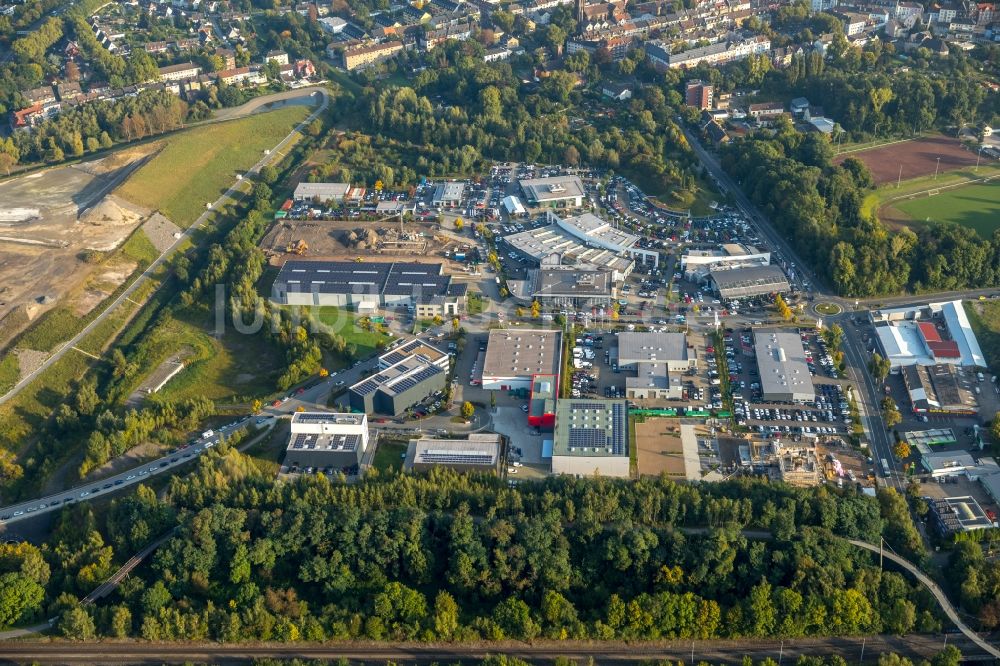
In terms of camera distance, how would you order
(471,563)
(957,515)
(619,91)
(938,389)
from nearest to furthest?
(471,563), (957,515), (938,389), (619,91)

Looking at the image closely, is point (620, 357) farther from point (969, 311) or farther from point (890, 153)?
point (890, 153)

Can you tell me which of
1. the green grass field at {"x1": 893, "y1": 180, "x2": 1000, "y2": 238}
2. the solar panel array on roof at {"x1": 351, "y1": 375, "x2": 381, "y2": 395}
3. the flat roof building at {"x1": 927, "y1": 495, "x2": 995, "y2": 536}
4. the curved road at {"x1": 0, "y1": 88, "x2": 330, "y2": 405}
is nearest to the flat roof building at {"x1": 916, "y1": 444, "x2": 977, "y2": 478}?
the flat roof building at {"x1": 927, "y1": 495, "x2": 995, "y2": 536}

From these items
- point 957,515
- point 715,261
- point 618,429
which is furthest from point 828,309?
point 618,429

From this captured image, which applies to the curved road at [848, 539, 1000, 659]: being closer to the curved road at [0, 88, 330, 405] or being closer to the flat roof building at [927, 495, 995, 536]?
the flat roof building at [927, 495, 995, 536]

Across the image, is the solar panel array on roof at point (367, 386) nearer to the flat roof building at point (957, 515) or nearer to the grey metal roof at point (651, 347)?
the grey metal roof at point (651, 347)

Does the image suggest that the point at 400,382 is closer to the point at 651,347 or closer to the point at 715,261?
the point at 651,347

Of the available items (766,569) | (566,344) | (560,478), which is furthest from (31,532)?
(766,569)
